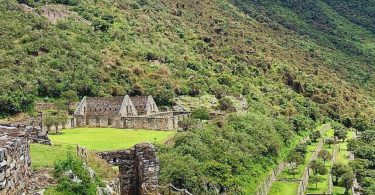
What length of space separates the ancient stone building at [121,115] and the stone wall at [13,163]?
3609 centimetres

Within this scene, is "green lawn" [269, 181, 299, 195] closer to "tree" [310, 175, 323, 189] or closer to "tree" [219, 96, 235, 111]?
"tree" [310, 175, 323, 189]

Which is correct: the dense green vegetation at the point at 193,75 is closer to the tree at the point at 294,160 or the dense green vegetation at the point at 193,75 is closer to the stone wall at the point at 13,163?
the tree at the point at 294,160

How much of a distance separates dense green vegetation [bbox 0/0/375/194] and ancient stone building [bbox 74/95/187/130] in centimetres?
385

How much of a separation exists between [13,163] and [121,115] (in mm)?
41085

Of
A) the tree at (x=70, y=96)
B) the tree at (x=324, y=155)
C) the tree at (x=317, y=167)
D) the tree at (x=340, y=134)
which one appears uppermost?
the tree at (x=70, y=96)

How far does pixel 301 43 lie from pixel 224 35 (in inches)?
1971

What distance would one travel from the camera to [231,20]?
489 feet

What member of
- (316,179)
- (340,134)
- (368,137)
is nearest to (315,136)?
(340,134)

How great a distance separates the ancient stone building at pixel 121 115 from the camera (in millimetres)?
46719

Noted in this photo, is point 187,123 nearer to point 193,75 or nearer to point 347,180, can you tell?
point 347,180

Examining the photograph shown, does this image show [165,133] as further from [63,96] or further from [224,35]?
[224,35]

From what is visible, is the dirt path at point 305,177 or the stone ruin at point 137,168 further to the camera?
the dirt path at point 305,177

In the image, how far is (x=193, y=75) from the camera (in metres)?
78.9

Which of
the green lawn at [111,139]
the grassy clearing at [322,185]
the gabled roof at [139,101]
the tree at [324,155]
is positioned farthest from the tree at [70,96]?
the tree at [324,155]
